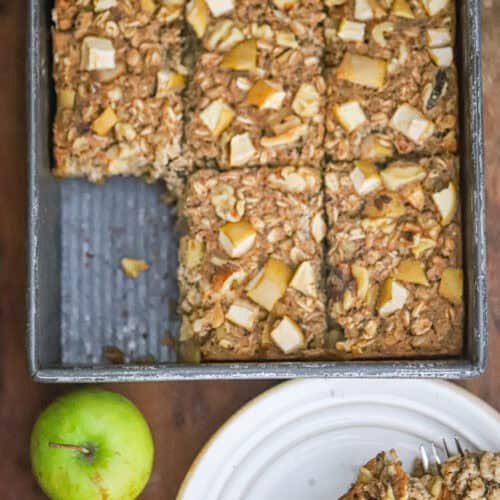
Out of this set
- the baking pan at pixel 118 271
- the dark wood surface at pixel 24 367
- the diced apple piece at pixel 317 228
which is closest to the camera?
the baking pan at pixel 118 271

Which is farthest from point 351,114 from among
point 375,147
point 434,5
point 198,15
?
point 198,15

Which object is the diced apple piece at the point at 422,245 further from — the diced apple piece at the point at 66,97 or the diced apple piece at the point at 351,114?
the diced apple piece at the point at 66,97

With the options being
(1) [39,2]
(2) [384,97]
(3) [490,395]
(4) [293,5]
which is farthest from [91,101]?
(3) [490,395]

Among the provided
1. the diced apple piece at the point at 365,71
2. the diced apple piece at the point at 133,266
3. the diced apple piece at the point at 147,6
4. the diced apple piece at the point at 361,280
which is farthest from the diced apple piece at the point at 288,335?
the diced apple piece at the point at 147,6

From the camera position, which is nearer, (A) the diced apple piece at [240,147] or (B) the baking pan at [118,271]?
(B) the baking pan at [118,271]

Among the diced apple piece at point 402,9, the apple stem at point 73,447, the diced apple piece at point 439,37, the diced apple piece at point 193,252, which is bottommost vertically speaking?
the apple stem at point 73,447

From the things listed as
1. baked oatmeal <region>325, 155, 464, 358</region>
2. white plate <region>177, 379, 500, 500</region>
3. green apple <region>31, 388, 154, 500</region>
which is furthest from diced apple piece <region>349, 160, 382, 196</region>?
green apple <region>31, 388, 154, 500</region>
